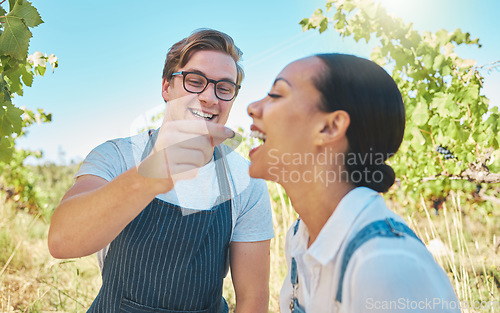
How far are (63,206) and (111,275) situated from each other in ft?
1.69

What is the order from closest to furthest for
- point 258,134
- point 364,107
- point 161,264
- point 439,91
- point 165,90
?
point 364,107
point 258,134
point 161,264
point 165,90
point 439,91

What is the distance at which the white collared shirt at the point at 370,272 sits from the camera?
38.2 inches

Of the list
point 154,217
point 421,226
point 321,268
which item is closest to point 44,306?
point 154,217

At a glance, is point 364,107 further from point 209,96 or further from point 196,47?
point 196,47

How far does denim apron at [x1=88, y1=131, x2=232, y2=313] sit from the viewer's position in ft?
5.67

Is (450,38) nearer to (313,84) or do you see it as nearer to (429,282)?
(313,84)

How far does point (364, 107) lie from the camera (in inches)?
49.0

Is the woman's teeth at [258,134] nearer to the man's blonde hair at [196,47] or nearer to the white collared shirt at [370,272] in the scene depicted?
the white collared shirt at [370,272]

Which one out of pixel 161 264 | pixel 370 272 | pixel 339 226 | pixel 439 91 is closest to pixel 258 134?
pixel 339 226

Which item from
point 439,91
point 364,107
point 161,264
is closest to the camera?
point 364,107

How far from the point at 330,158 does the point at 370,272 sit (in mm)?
393

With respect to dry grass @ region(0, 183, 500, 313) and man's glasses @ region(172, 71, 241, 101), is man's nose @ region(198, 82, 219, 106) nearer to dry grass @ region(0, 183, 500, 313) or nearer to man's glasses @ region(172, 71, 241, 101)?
man's glasses @ region(172, 71, 241, 101)

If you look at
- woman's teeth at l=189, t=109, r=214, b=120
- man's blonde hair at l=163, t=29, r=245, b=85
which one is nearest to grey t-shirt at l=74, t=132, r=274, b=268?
woman's teeth at l=189, t=109, r=214, b=120

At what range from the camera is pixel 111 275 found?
1771 millimetres
